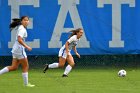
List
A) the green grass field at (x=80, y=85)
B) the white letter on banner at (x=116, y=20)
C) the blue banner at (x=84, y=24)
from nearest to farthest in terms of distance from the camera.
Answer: the green grass field at (x=80, y=85)
the blue banner at (x=84, y=24)
the white letter on banner at (x=116, y=20)

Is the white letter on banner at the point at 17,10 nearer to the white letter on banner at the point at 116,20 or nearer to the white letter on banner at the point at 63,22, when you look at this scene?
the white letter on banner at the point at 63,22

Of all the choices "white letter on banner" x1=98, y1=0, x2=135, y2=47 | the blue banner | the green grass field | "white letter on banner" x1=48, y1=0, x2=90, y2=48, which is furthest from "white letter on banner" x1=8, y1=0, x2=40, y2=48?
the green grass field

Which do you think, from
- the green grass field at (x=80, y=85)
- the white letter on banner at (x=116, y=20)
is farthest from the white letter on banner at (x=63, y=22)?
the green grass field at (x=80, y=85)

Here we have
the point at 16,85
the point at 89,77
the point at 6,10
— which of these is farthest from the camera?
the point at 6,10

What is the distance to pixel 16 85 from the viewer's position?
45.9 feet

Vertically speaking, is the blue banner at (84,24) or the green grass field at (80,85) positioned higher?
the blue banner at (84,24)

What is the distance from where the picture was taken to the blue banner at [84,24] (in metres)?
20.0

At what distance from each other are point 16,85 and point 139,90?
3.35m

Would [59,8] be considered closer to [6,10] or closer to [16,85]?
[6,10]

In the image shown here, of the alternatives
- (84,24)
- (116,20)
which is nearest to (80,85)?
(84,24)

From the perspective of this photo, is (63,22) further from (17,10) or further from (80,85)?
(80,85)

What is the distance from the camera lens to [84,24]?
20094mm

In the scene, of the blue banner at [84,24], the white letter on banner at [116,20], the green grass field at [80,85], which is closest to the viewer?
the green grass field at [80,85]

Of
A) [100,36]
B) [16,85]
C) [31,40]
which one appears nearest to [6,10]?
[31,40]
